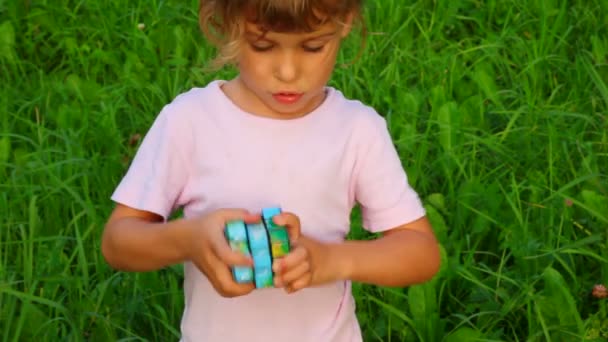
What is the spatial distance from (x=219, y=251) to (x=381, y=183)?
40cm

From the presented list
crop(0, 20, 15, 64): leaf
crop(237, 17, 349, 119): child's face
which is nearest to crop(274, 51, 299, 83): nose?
crop(237, 17, 349, 119): child's face

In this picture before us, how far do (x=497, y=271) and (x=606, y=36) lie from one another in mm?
1472

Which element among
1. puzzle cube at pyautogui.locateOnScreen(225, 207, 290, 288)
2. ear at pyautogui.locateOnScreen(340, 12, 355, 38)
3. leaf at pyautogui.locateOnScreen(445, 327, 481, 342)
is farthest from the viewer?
leaf at pyautogui.locateOnScreen(445, 327, 481, 342)

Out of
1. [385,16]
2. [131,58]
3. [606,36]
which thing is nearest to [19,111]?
[131,58]

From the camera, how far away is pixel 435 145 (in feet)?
12.2

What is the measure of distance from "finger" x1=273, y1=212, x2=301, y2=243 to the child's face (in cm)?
27

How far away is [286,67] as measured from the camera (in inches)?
77.9

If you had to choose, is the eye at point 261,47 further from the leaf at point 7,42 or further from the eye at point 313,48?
the leaf at point 7,42

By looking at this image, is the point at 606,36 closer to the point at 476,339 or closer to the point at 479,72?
the point at 479,72

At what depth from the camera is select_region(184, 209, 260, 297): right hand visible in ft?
5.90

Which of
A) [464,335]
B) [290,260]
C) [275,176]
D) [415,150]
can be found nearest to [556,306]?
[464,335]

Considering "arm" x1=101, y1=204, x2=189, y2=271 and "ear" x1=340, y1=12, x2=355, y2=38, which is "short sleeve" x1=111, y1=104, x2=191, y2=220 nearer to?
"arm" x1=101, y1=204, x2=189, y2=271

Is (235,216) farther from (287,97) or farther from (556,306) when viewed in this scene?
(556,306)

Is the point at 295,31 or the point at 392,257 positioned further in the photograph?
the point at 392,257
